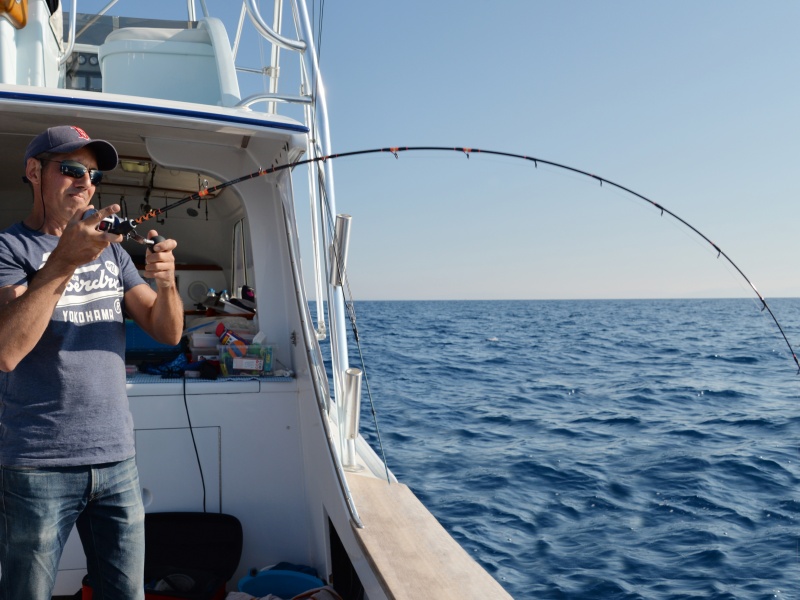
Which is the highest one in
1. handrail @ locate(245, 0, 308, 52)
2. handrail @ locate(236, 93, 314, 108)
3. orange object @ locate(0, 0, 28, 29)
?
orange object @ locate(0, 0, 28, 29)

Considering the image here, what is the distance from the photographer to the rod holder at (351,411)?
290 centimetres

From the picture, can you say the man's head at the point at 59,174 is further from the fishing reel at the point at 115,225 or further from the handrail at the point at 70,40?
the handrail at the point at 70,40

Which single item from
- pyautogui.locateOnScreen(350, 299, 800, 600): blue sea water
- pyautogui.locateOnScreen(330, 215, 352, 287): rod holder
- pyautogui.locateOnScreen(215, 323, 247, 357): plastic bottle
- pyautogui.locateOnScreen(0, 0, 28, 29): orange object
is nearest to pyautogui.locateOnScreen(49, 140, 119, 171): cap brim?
pyautogui.locateOnScreen(330, 215, 352, 287): rod holder

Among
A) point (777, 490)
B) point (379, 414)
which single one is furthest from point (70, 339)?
point (379, 414)

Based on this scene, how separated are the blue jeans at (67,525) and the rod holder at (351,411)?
3.63 feet

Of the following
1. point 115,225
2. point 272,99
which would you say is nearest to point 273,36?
point 272,99

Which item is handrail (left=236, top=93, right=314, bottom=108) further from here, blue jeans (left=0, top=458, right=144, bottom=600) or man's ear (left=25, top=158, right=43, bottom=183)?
blue jeans (left=0, top=458, right=144, bottom=600)

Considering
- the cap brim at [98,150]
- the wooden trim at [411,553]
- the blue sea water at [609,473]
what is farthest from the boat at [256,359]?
the blue sea water at [609,473]

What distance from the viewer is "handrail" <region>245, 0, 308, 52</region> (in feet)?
10.8

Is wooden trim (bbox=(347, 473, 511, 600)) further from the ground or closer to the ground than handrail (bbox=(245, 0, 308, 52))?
closer to the ground

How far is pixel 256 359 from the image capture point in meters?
3.70

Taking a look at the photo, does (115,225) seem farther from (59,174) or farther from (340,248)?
(340,248)

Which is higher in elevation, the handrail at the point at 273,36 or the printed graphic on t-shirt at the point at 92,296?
the handrail at the point at 273,36

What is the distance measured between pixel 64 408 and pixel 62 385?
0.19ft
